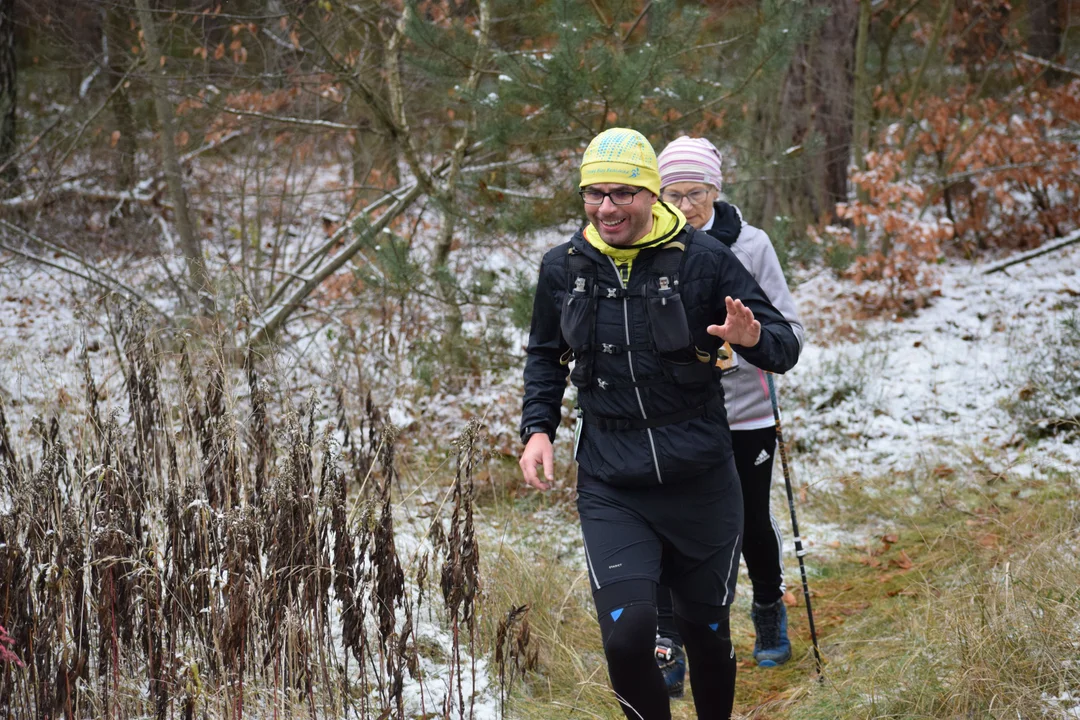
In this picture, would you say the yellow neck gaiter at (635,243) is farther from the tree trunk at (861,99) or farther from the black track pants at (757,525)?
the tree trunk at (861,99)

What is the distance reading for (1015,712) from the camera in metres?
2.64

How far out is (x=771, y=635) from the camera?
3.85 m

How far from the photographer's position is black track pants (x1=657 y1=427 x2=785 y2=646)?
3549 mm

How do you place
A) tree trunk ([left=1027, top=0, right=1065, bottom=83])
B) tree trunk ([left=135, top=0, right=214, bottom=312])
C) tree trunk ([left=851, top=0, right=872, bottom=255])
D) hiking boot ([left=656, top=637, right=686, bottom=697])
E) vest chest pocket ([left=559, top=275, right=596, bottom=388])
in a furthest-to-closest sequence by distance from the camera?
tree trunk ([left=1027, top=0, right=1065, bottom=83]), tree trunk ([left=851, top=0, right=872, bottom=255]), tree trunk ([left=135, top=0, right=214, bottom=312]), hiking boot ([left=656, top=637, right=686, bottom=697]), vest chest pocket ([left=559, top=275, right=596, bottom=388])

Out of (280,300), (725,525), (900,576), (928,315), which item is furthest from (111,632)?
(928,315)

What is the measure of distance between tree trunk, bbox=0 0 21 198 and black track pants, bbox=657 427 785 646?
8.20 metres

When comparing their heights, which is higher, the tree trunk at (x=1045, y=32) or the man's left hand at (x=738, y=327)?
the tree trunk at (x=1045, y=32)

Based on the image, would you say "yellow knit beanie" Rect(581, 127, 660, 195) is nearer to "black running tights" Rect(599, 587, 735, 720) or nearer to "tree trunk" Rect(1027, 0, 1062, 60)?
"black running tights" Rect(599, 587, 735, 720)

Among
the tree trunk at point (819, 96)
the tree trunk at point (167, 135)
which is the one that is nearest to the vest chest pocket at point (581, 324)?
the tree trunk at point (167, 135)

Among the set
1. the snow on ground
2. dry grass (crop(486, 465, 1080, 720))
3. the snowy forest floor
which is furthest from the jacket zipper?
the snow on ground

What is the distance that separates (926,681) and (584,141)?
147 inches

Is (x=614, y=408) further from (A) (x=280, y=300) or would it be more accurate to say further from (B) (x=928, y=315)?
(B) (x=928, y=315)

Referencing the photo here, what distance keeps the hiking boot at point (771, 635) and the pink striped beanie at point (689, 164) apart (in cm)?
176

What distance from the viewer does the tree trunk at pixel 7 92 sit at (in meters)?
9.35
